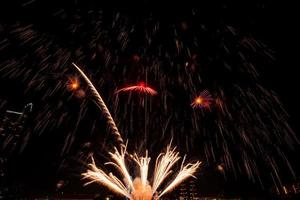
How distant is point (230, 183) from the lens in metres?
28.1

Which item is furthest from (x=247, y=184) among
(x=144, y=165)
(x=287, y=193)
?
(x=144, y=165)

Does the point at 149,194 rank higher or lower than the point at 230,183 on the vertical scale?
higher

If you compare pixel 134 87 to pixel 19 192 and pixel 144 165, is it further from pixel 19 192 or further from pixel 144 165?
pixel 19 192

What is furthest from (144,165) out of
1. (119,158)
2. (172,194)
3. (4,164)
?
(4,164)

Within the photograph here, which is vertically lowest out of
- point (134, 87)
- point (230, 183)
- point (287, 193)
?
point (230, 183)

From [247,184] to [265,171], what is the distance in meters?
2.26

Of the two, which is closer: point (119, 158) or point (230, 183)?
point (119, 158)

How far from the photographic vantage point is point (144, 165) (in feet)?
41.0

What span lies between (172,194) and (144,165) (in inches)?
527

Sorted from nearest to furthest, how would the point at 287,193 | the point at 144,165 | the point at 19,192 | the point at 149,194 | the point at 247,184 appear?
1. the point at 149,194
2. the point at 144,165
3. the point at 287,193
4. the point at 247,184
5. the point at 19,192

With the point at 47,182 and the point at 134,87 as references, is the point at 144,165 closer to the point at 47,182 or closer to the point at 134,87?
the point at 134,87

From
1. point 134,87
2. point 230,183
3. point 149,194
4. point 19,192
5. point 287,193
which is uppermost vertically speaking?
point 134,87

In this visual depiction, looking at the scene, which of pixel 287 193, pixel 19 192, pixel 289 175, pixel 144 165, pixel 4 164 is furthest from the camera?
pixel 4 164

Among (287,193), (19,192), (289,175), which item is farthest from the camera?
(19,192)
